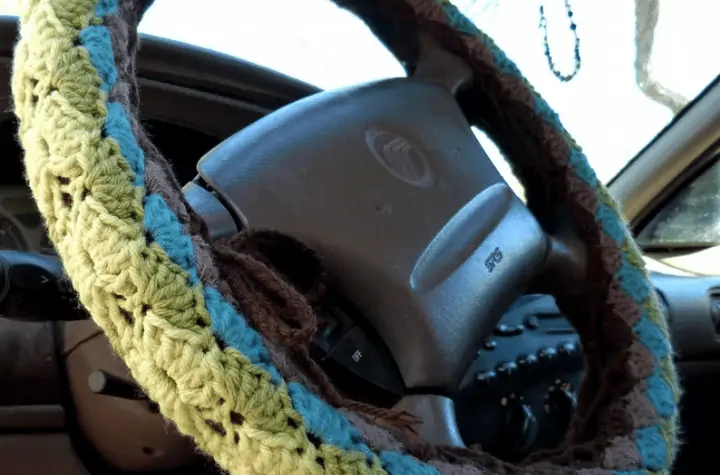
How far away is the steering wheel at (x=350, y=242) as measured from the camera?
1.00 ft

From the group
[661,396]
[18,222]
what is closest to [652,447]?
[661,396]

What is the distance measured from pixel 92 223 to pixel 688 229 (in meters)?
1.23

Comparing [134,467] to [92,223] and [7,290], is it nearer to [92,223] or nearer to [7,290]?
[7,290]

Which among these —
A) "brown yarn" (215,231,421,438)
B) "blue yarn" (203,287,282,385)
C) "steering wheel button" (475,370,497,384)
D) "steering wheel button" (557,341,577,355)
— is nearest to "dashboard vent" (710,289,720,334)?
"steering wheel button" (557,341,577,355)

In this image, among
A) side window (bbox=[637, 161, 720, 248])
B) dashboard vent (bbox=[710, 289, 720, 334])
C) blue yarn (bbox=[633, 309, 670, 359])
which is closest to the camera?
blue yarn (bbox=[633, 309, 670, 359])

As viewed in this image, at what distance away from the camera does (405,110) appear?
1.78ft

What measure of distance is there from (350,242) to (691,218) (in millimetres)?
1063

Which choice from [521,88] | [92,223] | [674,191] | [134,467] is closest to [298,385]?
[92,223]

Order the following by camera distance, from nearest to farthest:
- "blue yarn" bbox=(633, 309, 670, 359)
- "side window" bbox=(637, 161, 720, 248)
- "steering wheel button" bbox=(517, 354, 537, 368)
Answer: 1. "blue yarn" bbox=(633, 309, 670, 359)
2. "steering wheel button" bbox=(517, 354, 537, 368)
3. "side window" bbox=(637, 161, 720, 248)

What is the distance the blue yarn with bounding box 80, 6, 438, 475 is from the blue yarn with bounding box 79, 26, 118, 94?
1 cm

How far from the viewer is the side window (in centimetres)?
131

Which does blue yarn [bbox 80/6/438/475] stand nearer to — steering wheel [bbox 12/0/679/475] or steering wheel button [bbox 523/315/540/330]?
steering wheel [bbox 12/0/679/475]

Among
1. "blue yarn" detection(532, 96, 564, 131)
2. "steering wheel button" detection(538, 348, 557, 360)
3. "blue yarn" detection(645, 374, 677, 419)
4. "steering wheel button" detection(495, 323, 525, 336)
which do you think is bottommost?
"steering wheel button" detection(538, 348, 557, 360)

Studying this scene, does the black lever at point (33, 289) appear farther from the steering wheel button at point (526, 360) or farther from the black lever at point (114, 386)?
the steering wheel button at point (526, 360)
